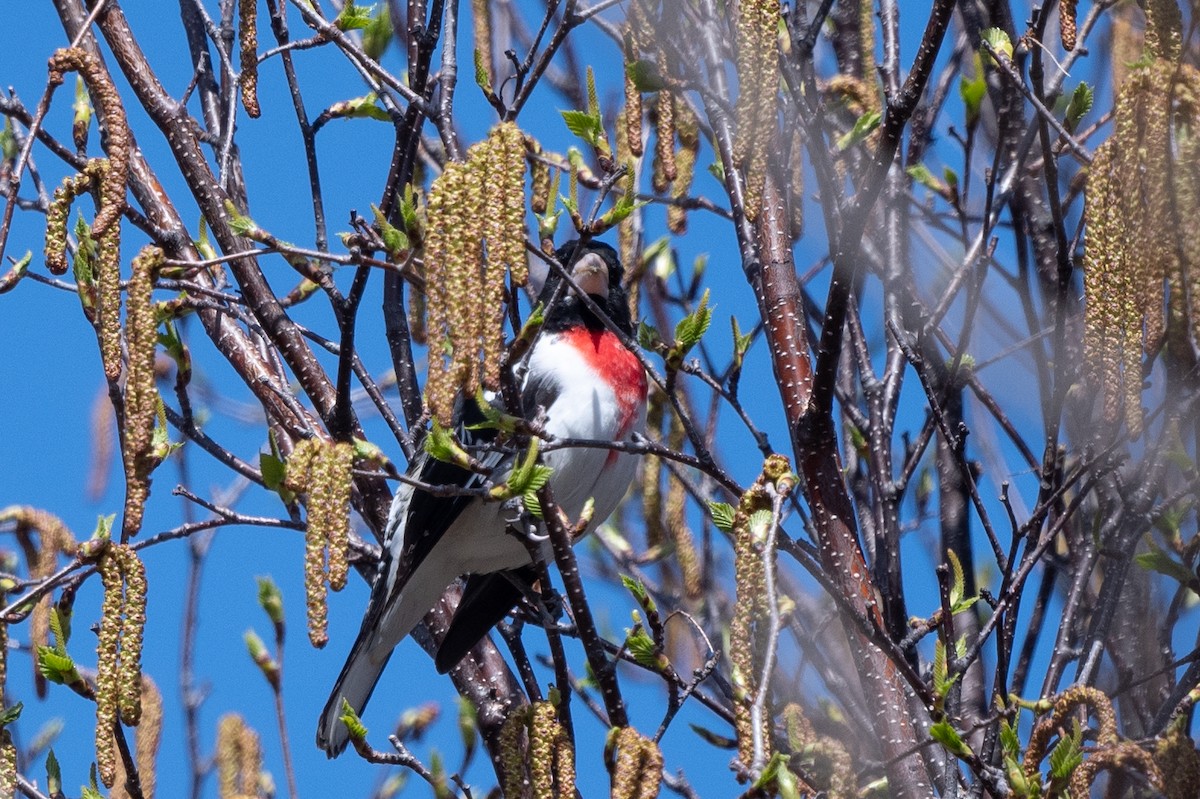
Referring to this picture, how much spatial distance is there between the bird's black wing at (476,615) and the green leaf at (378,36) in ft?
4.98

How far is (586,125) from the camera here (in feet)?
→ 9.86

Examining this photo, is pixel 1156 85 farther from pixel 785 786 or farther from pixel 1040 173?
pixel 1040 173

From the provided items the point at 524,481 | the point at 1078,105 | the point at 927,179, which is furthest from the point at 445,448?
the point at 927,179

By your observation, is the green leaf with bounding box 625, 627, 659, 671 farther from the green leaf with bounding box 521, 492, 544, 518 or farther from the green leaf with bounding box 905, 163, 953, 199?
the green leaf with bounding box 905, 163, 953, 199

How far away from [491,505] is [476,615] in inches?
13.6

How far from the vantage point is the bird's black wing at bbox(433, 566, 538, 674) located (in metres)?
4.06

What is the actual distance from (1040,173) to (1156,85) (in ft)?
7.29

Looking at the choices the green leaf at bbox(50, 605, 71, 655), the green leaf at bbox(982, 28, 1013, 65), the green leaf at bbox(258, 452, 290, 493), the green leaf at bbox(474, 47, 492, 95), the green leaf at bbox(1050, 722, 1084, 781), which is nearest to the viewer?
the green leaf at bbox(1050, 722, 1084, 781)

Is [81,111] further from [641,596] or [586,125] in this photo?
→ [641,596]

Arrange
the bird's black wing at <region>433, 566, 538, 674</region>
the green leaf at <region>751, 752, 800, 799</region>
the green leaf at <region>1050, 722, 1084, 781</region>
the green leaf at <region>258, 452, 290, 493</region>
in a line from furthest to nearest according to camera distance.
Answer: the bird's black wing at <region>433, 566, 538, 674</region> → the green leaf at <region>258, 452, 290, 493</region> → the green leaf at <region>1050, 722, 1084, 781</region> → the green leaf at <region>751, 752, 800, 799</region>

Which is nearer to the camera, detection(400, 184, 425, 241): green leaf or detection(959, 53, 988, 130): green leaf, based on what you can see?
detection(400, 184, 425, 241): green leaf

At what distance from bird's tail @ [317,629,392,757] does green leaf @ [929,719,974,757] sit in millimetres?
2094

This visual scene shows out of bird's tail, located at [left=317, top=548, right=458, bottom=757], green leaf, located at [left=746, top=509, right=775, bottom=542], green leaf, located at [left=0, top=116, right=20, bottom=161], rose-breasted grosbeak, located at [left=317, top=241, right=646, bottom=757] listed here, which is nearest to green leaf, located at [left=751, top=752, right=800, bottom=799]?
green leaf, located at [left=746, top=509, right=775, bottom=542]

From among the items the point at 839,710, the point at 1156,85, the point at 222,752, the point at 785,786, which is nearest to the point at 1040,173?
the point at 839,710
